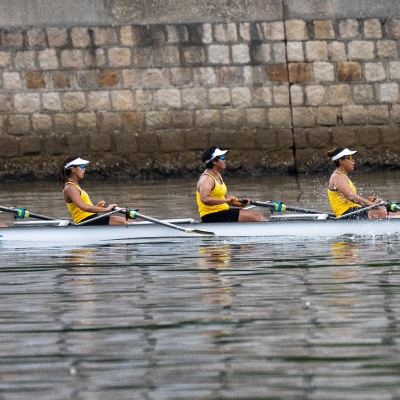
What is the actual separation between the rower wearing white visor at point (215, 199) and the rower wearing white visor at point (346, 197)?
2.69ft

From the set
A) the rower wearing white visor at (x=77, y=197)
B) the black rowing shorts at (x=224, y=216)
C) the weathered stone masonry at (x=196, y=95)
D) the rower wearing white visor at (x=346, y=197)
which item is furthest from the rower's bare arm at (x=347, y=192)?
the weathered stone masonry at (x=196, y=95)

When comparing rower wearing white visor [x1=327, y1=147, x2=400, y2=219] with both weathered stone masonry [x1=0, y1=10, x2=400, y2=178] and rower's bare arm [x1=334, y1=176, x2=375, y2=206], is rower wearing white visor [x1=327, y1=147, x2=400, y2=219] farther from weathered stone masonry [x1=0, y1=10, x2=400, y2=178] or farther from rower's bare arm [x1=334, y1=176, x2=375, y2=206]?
weathered stone masonry [x1=0, y1=10, x2=400, y2=178]

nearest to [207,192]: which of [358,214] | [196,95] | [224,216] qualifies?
[224,216]

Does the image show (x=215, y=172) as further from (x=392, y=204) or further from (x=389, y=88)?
(x=389, y=88)

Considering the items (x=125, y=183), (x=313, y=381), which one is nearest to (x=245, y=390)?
(x=313, y=381)

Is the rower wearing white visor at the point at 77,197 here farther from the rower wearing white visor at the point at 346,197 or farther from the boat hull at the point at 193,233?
the rower wearing white visor at the point at 346,197

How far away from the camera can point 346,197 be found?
43.4 feet

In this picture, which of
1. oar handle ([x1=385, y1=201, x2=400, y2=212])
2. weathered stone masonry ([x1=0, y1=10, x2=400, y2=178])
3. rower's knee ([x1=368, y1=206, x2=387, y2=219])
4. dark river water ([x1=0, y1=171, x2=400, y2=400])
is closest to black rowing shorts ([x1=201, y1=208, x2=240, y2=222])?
dark river water ([x1=0, y1=171, x2=400, y2=400])

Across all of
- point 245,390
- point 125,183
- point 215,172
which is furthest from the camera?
point 125,183

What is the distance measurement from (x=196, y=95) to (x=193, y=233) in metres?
10.4

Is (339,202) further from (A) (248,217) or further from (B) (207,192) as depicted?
(B) (207,192)

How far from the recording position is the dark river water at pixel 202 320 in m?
6.43

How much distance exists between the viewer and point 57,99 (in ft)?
76.5

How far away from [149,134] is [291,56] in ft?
9.90
